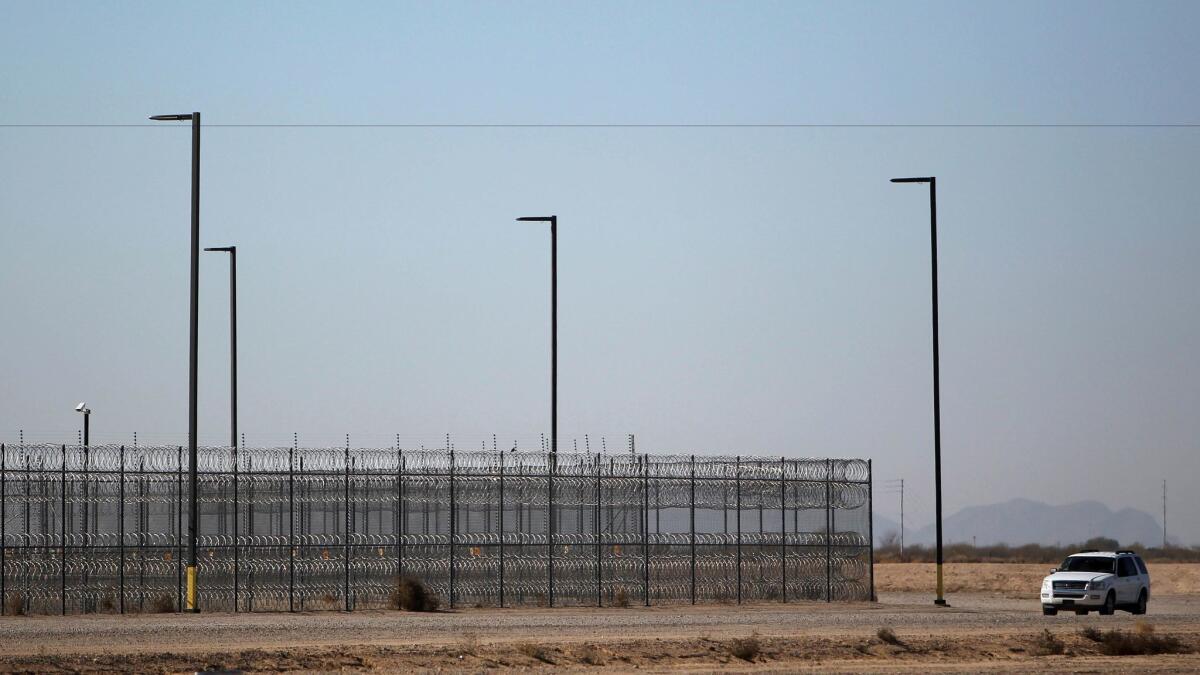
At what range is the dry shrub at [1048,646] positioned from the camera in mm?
27891

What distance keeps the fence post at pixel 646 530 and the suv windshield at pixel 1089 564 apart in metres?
9.70

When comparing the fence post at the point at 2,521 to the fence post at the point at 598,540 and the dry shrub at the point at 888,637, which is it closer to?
the fence post at the point at 598,540

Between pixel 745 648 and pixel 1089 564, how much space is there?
1840cm

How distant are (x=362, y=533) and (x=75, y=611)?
5.97 metres

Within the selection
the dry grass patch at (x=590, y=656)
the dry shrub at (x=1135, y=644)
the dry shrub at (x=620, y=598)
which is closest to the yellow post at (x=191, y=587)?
the dry shrub at (x=620, y=598)

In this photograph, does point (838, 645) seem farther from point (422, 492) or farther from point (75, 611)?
point (75, 611)

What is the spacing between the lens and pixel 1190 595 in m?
53.5

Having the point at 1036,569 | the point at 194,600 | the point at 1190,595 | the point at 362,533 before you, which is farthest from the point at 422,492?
the point at 1036,569

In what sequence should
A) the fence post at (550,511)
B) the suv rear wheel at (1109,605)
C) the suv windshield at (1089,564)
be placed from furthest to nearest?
the suv windshield at (1089,564), the suv rear wheel at (1109,605), the fence post at (550,511)

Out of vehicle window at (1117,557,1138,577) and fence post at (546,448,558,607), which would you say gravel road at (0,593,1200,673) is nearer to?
fence post at (546,448,558,607)

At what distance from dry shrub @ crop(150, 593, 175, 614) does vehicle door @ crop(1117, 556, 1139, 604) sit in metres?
20.6

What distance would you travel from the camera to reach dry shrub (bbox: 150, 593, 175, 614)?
34594 millimetres

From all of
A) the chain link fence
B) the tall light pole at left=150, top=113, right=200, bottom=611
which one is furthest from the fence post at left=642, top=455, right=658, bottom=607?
the tall light pole at left=150, top=113, right=200, bottom=611

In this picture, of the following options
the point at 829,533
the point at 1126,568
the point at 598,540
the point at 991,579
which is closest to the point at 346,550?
the point at 598,540
